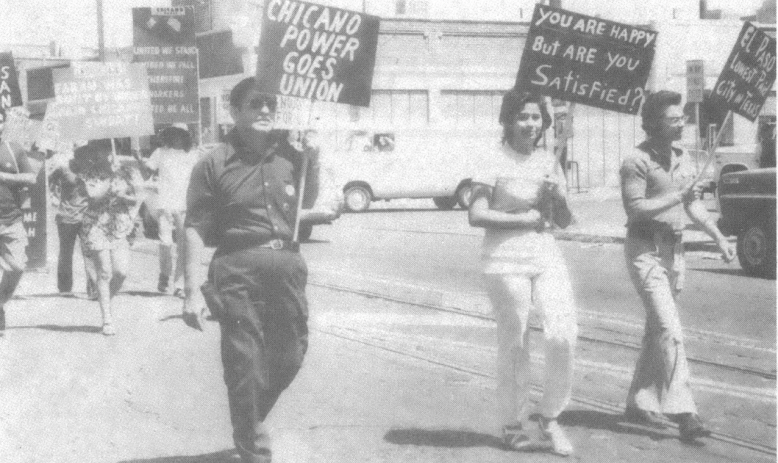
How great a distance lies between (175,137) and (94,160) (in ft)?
5.47

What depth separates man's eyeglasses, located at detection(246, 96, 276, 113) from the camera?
19.7 ft

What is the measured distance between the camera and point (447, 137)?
98.9 ft

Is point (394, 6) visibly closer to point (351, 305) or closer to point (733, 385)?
point (351, 305)

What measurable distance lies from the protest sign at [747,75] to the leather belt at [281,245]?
3015 mm

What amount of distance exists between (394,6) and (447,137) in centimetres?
1811

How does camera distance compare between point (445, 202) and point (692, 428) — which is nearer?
point (692, 428)

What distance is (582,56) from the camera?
285 inches

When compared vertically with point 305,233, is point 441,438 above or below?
above

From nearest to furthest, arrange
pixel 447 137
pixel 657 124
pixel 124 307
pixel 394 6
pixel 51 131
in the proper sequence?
1. pixel 657 124
2. pixel 124 307
3. pixel 51 131
4. pixel 447 137
5. pixel 394 6

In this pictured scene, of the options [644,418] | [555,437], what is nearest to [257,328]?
[555,437]

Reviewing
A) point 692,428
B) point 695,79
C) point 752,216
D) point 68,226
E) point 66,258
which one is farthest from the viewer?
point 695,79

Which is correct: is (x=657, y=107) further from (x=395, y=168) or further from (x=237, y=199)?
(x=395, y=168)

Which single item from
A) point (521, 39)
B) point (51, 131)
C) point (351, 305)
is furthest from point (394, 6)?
point (351, 305)

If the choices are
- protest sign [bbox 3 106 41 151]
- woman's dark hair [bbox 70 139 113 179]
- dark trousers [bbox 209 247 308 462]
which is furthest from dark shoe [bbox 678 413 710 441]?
protest sign [bbox 3 106 41 151]
